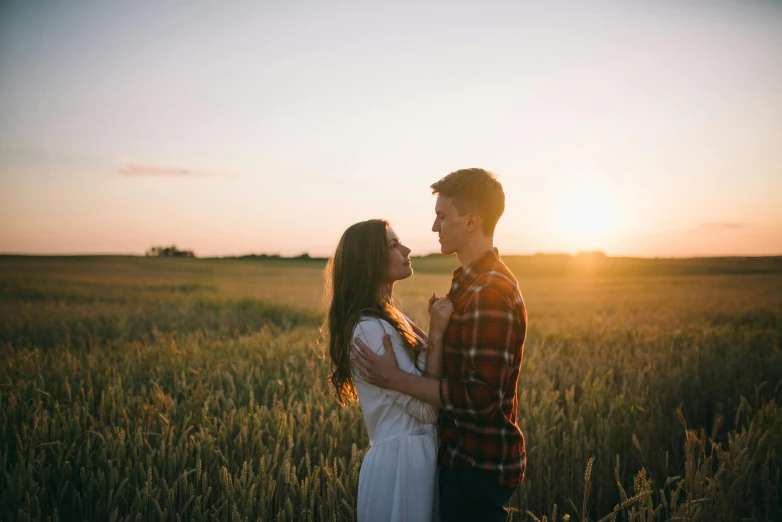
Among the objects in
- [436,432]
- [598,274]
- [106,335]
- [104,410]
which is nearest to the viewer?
[436,432]

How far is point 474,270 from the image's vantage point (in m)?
2.09

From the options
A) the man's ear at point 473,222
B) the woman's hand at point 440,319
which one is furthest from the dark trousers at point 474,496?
the man's ear at point 473,222

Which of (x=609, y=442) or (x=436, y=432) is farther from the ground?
(x=436, y=432)

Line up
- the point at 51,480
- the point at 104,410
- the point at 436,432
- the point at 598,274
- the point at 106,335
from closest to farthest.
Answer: the point at 436,432, the point at 51,480, the point at 104,410, the point at 106,335, the point at 598,274

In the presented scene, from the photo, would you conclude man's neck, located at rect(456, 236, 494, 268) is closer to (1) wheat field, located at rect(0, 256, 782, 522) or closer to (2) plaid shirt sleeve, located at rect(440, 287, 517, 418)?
(2) plaid shirt sleeve, located at rect(440, 287, 517, 418)

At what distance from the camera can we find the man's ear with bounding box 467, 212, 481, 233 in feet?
6.91

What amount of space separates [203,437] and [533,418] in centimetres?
253

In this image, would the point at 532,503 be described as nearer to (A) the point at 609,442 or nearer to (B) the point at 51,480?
(A) the point at 609,442

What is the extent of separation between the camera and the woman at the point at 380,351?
205 centimetres

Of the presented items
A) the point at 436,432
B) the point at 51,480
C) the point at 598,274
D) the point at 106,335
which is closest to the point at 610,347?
the point at 436,432

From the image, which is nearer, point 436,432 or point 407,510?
point 407,510

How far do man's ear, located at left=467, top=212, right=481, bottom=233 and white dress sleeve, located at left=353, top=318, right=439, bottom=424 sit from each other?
0.57 meters

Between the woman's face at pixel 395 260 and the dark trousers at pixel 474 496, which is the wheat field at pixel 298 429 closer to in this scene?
the dark trousers at pixel 474 496

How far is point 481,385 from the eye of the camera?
1833 millimetres
